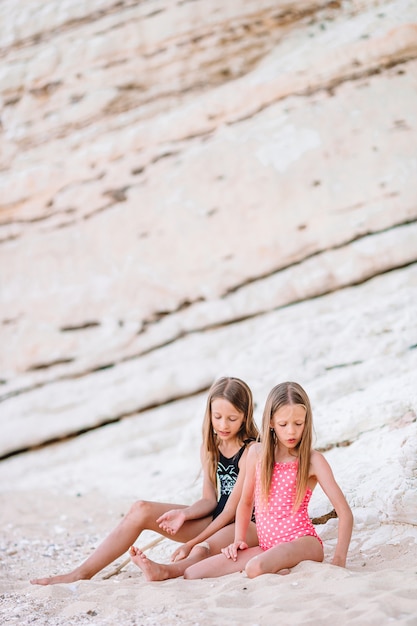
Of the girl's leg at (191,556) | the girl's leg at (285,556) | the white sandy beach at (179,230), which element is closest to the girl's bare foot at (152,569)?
the girl's leg at (191,556)

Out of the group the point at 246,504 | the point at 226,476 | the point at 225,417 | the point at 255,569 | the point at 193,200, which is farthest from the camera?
the point at 193,200

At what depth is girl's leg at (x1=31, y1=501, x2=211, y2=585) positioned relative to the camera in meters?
3.13

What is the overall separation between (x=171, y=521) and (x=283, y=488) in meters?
0.54

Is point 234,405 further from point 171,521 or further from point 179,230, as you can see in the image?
point 179,230

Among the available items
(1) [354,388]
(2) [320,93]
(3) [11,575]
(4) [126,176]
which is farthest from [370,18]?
(3) [11,575]

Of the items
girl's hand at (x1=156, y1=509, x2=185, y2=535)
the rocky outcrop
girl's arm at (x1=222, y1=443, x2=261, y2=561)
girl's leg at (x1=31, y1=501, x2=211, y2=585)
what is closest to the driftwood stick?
girl's leg at (x1=31, y1=501, x2=211, y2=585)

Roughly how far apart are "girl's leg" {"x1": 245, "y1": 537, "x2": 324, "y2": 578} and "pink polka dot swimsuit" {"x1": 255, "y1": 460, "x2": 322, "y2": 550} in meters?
0.05

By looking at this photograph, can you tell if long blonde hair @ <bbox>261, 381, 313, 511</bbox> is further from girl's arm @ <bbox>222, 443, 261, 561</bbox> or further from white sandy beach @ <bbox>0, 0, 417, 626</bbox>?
white sandy beach @ <bbox>0, 0, 417, 626</bbox>

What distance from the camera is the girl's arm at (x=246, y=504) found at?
302cm

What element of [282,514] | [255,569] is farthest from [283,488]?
[255,569]

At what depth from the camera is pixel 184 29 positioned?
691cm

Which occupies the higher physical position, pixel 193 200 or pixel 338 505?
pixel 193 200

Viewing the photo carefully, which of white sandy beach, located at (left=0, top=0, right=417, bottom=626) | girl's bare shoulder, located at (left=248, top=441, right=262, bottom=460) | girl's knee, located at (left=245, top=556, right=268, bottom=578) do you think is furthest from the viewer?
white sandy beach, located at (left=0, top=0, right=417, bottom=626)

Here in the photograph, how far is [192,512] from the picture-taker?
3273mm
